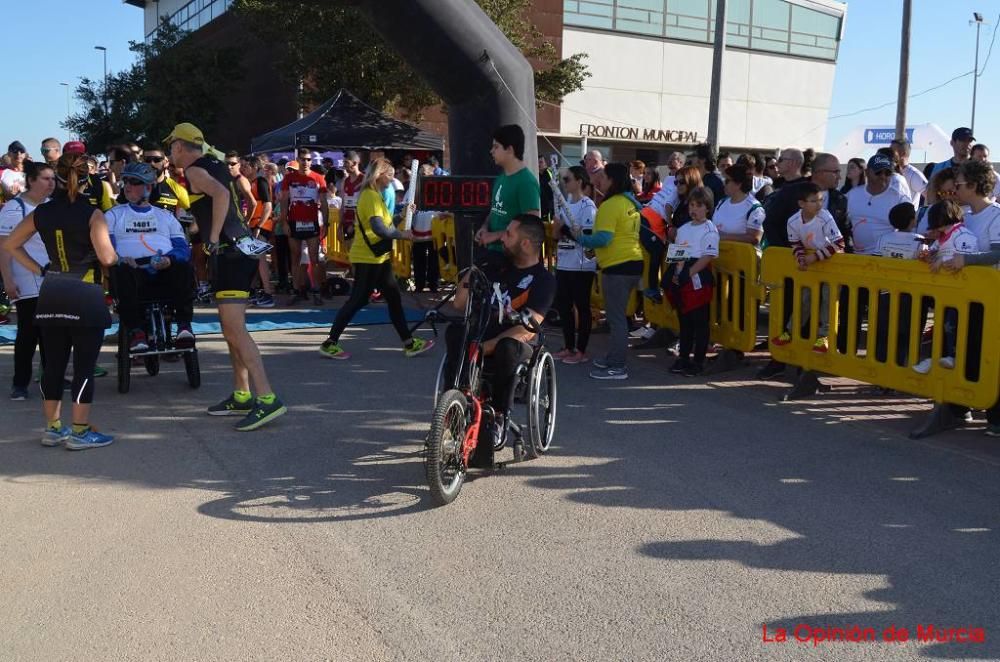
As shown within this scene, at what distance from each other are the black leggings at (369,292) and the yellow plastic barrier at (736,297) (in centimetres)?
285

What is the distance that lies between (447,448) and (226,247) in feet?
8.51

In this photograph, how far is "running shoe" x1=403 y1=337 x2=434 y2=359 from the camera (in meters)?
9.48

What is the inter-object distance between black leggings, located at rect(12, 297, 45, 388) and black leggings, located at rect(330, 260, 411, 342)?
2585mm

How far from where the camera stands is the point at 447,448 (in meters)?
5.07

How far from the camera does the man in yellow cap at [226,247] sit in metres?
6.66

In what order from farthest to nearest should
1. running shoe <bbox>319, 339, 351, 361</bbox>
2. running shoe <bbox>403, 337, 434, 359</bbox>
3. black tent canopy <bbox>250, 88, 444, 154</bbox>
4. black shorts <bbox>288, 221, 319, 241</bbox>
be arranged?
1. black tent canopy <bbox>250, 88, 444, 154</bbox>
2. black shorts <bbox>288, 221, 319, 241</bbox>
3. running shoe <bbox>403, 337, 434, 359</bbox>
4. running shoe <bbox>319, 339, 351, 361</bbox>

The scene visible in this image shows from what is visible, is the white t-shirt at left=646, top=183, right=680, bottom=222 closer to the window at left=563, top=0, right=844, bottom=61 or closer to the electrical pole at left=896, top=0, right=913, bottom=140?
the electrical pole at left=896, top=0, right=913, bottom=140

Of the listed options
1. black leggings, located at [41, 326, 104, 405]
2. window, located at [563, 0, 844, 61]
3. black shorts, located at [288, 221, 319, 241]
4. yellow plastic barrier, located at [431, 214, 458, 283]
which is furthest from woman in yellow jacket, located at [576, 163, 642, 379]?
window, located at [563, 0, 844, 61]

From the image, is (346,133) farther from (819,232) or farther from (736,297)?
(819,232)

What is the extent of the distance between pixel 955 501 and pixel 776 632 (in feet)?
6.88

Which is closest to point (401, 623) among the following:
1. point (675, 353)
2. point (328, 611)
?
point (328, 611)

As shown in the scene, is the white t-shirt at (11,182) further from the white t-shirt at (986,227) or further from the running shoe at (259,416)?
the white t-shirt at (986,227)

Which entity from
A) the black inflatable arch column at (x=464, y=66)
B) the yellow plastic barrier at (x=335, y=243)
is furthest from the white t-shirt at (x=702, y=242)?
the yellow plastic barrier at (x=335, y=243)

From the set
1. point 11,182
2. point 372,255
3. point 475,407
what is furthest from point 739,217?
point 11,182
